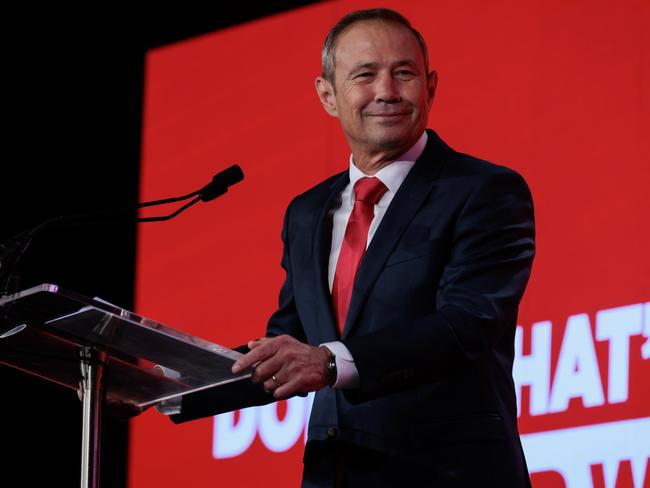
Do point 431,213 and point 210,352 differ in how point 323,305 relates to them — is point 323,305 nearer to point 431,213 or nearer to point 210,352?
point 431,213

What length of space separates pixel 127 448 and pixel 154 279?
68 cm

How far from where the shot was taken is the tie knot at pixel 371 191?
7.48 ft

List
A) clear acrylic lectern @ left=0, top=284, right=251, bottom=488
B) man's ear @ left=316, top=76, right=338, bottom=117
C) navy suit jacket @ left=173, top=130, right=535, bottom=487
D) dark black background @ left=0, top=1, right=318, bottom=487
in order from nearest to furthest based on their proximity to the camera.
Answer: clear acrylic lectern @ left=0, top=284, right=251, bottom=488 → navy suit jacket @ left=173, top=130, right=535, bottom=487 → man's ear @ left=316, top=76, right=338, bottom=117 → dark black background @ left=0, top=1, right=318, bottom=487

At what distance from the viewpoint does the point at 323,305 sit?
7.08ft

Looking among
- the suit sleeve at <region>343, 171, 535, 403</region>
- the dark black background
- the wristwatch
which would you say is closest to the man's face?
the suit sleeve at <region>343, 171, 535, 403</region>

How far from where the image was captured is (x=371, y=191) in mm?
2279

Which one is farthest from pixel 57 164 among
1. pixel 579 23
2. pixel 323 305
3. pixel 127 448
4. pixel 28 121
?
pixel 323 305

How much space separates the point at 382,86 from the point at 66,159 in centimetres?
254

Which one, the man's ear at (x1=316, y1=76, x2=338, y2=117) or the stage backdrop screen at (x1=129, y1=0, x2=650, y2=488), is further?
the stage backdrop screen at (x1=129, y1=0, x2=650, y2=488)

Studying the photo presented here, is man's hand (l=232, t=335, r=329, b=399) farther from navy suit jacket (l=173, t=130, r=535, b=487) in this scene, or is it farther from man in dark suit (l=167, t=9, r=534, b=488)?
navy suit jacket (l=173, t=130, r=535, b=487)

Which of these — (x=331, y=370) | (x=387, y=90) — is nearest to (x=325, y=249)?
(x=387, y=90)

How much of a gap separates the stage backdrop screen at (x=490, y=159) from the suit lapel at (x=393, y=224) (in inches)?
33.5

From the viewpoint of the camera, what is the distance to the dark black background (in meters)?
4.39

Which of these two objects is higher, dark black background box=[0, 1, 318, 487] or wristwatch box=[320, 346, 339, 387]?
dark black background box=[0, 1, 318, 487]
